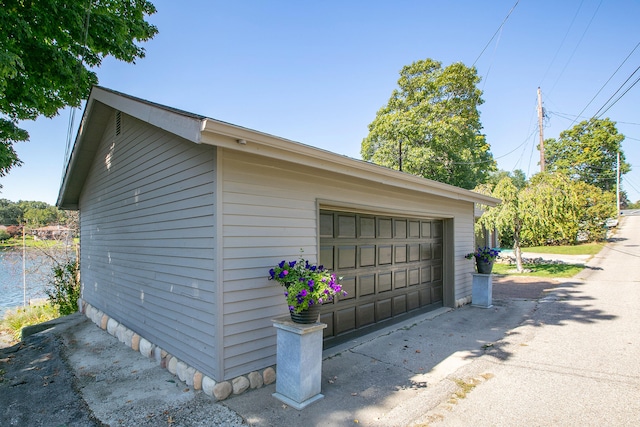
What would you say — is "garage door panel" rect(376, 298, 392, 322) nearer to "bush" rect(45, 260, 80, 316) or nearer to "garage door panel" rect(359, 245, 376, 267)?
"garage door panel" rect(359, 245, 376, 267)

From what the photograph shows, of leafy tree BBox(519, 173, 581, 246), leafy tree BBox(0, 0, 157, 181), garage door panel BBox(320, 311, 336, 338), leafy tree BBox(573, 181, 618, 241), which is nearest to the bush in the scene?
leafy tree BBox(0, 0, 157, 181)

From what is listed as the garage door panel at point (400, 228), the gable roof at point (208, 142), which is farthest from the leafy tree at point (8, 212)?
the garage door panel at point (400, 228)

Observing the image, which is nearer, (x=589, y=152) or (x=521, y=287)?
(x=521, y=287)

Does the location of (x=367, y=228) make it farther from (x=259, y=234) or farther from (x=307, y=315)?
(x=307, y=315)

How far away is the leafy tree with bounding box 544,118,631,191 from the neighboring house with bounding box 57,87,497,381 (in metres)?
33.1

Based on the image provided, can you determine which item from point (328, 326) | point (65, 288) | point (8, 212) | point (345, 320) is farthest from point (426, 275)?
point (8, 212)

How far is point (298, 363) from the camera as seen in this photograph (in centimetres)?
301

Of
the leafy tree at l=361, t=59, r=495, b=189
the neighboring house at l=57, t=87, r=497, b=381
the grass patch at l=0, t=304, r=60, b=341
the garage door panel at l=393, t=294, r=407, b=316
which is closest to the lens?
the neighboring house at l=57, t=87, r=497, b=381

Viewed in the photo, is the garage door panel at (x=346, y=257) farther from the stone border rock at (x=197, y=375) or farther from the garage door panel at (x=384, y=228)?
the stone border rock at (x=197, y=375)

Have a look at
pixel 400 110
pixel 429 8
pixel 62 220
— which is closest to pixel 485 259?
pixel 429 8

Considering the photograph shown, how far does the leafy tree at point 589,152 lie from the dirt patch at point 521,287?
2590cm

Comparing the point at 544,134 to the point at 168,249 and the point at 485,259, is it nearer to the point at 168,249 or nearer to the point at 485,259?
the point at 485,259

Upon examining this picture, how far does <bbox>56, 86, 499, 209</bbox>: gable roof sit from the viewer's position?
2838 mm

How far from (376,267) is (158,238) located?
3374mm
